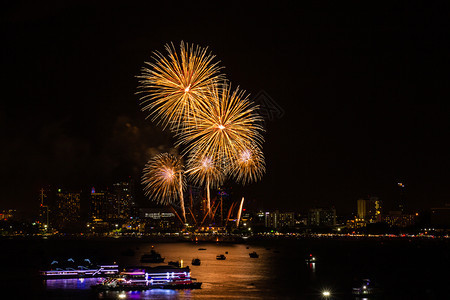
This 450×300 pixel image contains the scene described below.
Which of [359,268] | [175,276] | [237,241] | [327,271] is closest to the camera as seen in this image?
[175,276]

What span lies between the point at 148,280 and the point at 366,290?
57.7 ft

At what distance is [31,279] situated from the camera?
58.3m

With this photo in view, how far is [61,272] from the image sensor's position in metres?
58.4

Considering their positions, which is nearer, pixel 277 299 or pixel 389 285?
pixel 277 299

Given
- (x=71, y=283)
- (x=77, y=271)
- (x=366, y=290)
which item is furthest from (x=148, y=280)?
(x=366, y=290)

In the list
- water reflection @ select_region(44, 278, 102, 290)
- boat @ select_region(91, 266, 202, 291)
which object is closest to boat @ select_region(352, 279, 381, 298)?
boat @ select_region(91, 266, 202, 291)

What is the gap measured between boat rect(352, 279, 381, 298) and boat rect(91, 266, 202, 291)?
42.4ft

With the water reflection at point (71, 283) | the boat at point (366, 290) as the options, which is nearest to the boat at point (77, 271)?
the water reflection at point (71, 283)

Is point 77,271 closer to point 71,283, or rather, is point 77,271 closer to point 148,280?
point 71,283

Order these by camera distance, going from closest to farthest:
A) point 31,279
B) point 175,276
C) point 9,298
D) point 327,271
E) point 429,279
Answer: point 9,298, point 175,276, point 31,279, point 429,279, point 327,271

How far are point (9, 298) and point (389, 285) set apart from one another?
35.3 m

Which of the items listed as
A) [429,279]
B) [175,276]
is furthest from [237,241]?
[175,276]

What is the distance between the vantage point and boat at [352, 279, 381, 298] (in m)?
48.5

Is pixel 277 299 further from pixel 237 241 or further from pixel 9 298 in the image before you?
pixel 237 241
